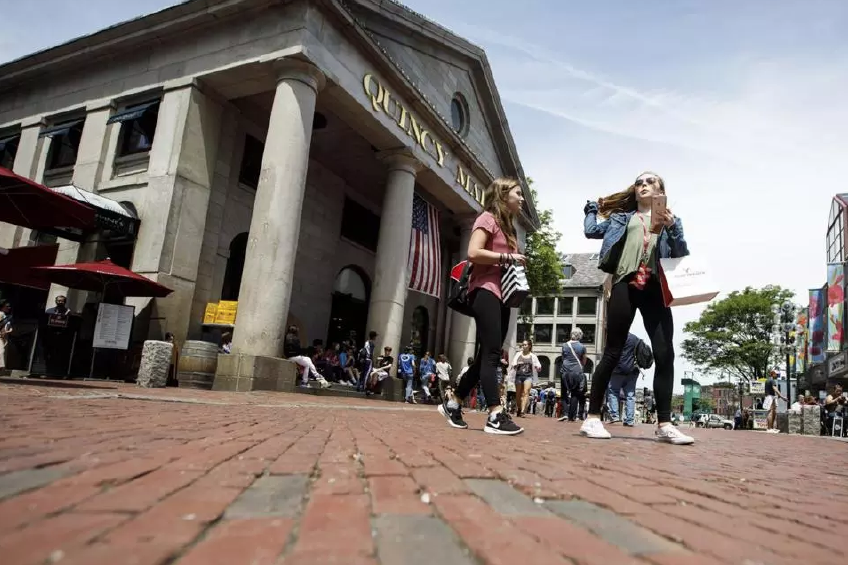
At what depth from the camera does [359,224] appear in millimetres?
21719

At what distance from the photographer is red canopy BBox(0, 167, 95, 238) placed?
797 cm

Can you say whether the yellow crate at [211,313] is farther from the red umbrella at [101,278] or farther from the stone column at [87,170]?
the stone column at [87,170]

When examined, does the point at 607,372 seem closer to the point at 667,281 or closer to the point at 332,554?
the point at 667,281

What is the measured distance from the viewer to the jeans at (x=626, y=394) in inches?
417

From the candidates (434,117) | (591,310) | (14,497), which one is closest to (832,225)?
(591,310)

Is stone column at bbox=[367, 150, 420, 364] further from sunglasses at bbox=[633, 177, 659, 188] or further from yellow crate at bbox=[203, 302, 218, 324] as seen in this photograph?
sunglasses at bbox=[633, 177, 659, 188]

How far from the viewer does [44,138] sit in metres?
16.7

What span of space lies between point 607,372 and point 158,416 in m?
3.53

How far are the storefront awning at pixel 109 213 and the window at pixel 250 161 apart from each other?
12.7 ft

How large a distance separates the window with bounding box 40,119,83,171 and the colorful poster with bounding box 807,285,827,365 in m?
41.0

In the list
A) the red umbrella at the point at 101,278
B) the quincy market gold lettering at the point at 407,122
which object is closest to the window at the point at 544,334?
the quincy market gold lettering at the point at 407,122

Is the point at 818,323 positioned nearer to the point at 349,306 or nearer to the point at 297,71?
the point at 349,306

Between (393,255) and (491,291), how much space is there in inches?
446

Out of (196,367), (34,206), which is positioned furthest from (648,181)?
(196,367)
